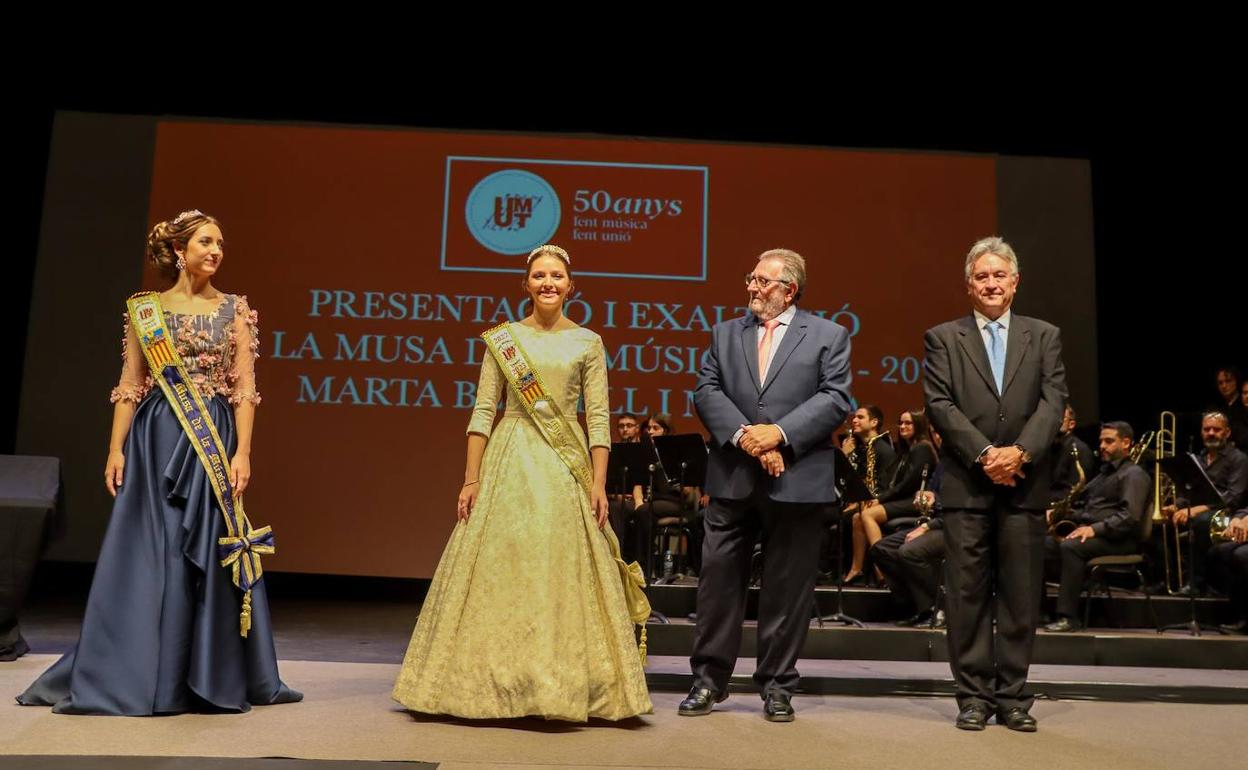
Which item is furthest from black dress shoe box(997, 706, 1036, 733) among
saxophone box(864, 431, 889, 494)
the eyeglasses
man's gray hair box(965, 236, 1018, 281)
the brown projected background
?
the brown projected background

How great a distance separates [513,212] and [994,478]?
4.91 meters

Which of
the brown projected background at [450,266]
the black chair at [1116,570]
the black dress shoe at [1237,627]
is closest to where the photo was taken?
the black dress shoe at [1237,627]

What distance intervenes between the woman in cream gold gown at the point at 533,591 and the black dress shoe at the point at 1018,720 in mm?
1053

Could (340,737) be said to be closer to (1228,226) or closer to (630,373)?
(630,373)

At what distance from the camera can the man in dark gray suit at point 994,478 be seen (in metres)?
3.23

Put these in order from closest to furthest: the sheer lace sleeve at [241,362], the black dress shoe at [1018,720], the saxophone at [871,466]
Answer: the black dress shoe at [1018,720] → the sheer lace sleeve at [241,362] → the saxophone at [871,466]

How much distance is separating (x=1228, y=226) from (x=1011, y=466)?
5840 mm

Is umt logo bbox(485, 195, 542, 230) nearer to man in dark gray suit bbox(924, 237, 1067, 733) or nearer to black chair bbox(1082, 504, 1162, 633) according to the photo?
black chair bbox(1082, 504, 1162, 633)

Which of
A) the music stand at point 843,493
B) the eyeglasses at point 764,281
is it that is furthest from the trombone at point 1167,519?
the eyeglasses at point 764,281

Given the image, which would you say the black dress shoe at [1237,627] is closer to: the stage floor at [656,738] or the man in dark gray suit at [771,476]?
the stage floor at [656,738]

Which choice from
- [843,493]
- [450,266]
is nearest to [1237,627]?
[843,493]

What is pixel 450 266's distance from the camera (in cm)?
753

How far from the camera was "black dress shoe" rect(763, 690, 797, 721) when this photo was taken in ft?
10.5

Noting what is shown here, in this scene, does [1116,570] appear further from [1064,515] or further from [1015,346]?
[1015,346]
